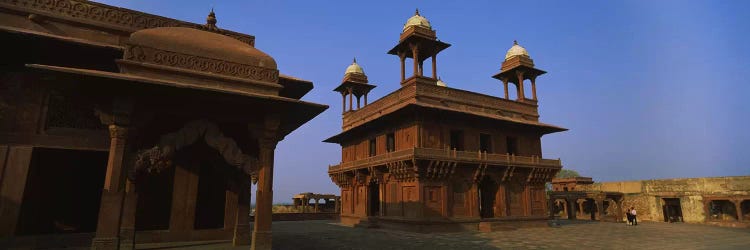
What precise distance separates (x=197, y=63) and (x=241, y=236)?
4.32m

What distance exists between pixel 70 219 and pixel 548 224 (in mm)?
23548

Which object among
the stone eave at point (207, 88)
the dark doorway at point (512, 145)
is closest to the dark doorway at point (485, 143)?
the dark doorway at point (512, 145)

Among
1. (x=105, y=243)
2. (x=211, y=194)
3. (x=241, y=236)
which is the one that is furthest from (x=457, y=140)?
(x=105, y=243)

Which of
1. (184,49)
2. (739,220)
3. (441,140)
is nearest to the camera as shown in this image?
(184,49)

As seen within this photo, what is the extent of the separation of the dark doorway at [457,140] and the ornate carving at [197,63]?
49.9 ft

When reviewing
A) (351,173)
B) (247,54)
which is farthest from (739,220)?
(247,54)

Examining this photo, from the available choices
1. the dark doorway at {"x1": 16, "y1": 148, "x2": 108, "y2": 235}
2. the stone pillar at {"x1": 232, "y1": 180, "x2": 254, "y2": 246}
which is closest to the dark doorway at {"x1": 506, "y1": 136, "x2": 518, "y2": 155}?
the stone pillar at {"x1": 232, "y1": 180, "x2": 254, "y2": 246}

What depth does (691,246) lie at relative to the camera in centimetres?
1323

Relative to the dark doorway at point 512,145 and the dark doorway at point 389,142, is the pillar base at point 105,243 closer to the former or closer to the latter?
the dark doorway at point 389,142

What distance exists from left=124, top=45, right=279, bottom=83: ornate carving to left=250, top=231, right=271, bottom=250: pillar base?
3.20m

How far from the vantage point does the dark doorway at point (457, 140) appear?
22078mm

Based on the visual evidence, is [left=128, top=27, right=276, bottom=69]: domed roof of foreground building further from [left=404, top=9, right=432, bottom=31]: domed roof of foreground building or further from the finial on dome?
[left=404, top=9, right=432, bottom=31]: domed roof of foreground building

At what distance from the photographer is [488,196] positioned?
23.5 metres

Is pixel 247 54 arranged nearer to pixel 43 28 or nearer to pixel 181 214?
pixel 181 214
